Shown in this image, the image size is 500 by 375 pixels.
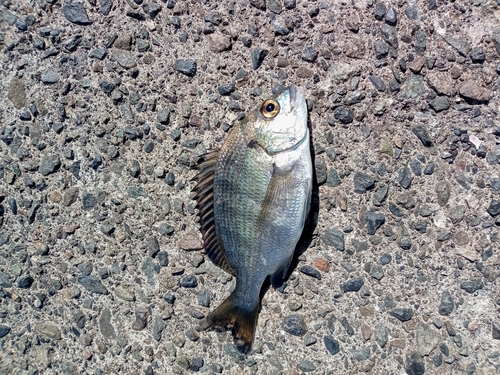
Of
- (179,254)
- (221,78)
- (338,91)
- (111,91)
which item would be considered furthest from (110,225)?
(338,91)

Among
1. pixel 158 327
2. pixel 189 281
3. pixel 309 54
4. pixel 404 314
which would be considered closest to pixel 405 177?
pixel 404 314

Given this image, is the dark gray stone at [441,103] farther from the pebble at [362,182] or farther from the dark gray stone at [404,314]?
the dark gray stone at [404,314]

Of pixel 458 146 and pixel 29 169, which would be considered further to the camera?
pixel 29 169

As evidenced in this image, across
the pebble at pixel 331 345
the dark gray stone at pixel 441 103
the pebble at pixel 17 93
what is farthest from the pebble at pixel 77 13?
the pebble at pixel 331 345

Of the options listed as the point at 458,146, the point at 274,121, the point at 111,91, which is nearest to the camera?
the point at 274,121

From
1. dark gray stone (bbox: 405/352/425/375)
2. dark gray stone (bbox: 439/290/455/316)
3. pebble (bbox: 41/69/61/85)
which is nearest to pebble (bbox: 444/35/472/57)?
dark gray stone (bbox: 439/290/455/316)

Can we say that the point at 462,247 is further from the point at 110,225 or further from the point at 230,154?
the point at 110,225

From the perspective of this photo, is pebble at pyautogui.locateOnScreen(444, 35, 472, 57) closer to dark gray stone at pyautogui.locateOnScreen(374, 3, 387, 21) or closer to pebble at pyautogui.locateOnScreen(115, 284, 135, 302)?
dark gray stone at pyautogui.locateOnScreen(374, 3, 387, 21)

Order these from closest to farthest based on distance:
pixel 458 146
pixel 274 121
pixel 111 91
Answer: pixel 274 121, pixel 458 146, pixel 111 91

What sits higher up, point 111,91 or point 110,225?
point 111,91
